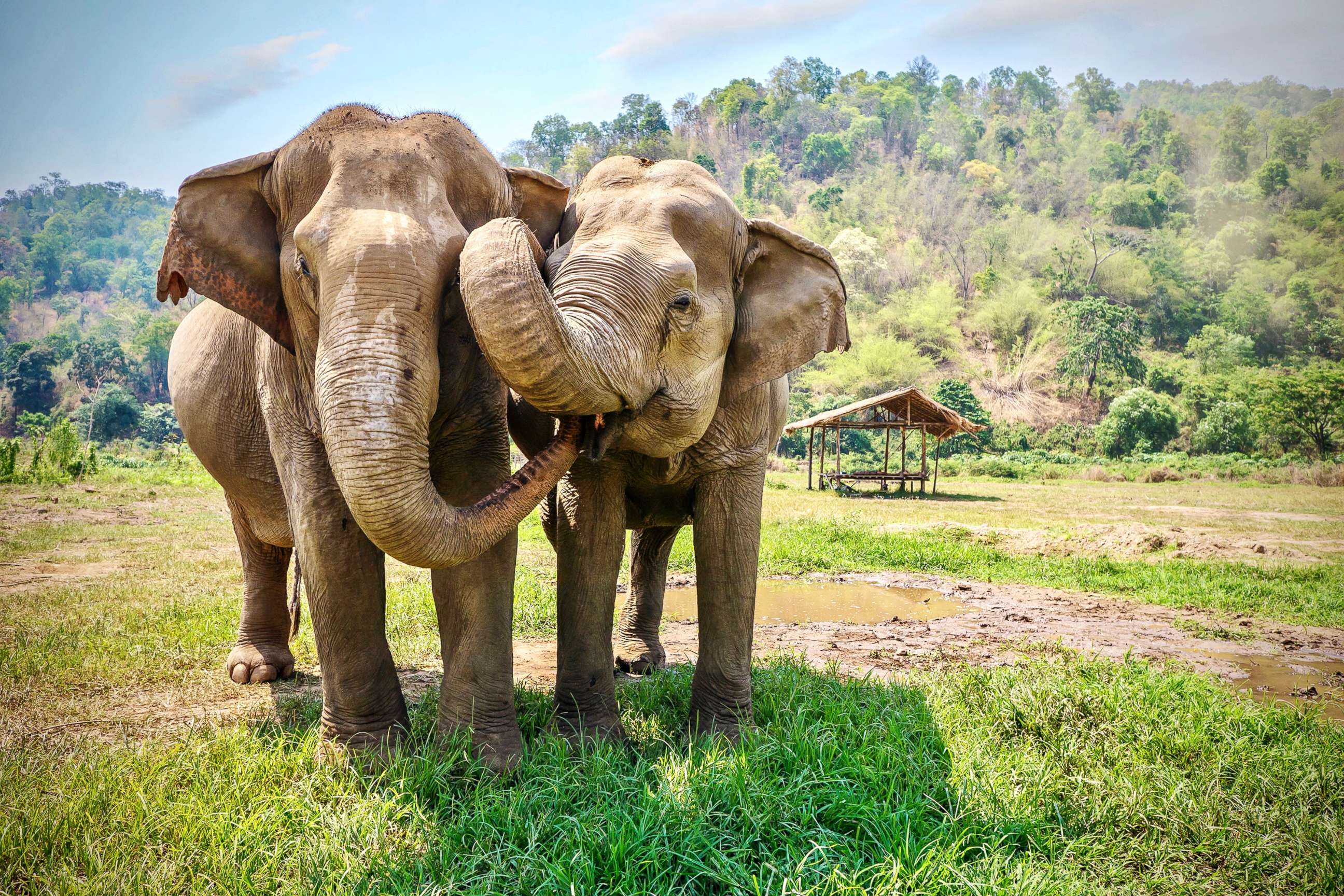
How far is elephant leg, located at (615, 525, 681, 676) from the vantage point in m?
6.54

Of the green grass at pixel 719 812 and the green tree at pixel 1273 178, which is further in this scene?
the green tree at pixel 1273 178

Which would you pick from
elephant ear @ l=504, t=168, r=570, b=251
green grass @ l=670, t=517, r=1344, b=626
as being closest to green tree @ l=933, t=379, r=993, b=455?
green grass @ l=670, t=517, r=1344, b=626

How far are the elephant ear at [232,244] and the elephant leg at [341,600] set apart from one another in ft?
2.04

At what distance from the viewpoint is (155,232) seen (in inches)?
5438

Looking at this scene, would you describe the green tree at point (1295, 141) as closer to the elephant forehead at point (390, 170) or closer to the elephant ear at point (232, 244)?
the elephant forehead at point (390, 170)

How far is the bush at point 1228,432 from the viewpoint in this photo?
155 feet

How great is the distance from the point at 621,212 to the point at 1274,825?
3.83 m

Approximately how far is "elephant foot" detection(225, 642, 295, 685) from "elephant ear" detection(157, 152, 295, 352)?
9.52 ft

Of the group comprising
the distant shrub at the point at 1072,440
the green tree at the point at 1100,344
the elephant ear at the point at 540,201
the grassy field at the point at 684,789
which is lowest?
the grassy field at the point at 684,789

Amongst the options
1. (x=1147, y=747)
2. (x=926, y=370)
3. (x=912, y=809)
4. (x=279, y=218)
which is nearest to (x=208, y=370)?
(x=279, y=218)

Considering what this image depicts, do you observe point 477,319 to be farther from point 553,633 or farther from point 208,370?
point 553,633

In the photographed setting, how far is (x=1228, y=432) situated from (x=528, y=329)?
53612 millimetres

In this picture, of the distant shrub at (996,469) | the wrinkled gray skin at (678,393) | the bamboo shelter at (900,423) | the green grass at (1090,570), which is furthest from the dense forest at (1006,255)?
the wrinkled gray skin at (678,393)

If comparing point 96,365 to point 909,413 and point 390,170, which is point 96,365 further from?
point 390,170
